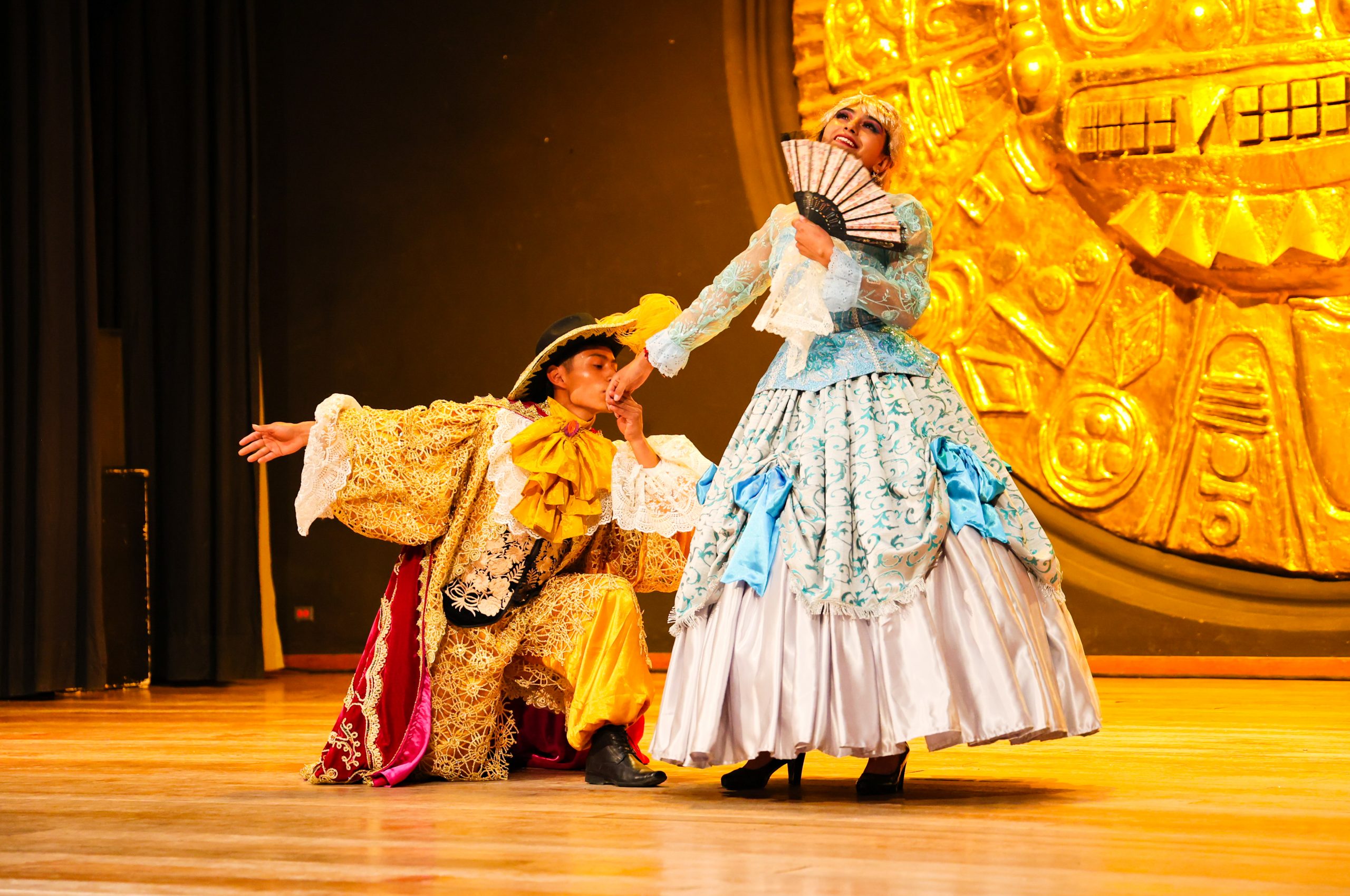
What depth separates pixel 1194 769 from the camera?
2561mm

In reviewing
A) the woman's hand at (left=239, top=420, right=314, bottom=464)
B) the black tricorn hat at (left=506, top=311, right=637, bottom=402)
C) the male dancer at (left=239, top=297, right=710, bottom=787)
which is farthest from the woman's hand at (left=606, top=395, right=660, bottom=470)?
the woman's hand at (left=239, top=420, right=314, bottom=464)

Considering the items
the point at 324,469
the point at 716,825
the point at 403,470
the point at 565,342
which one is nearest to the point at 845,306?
the point at 565,342

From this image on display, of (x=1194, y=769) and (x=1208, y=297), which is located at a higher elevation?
(x=1208, y=297)

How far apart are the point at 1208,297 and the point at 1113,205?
426 millimetres

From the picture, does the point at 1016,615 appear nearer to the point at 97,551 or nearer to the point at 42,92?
the point at 97,551

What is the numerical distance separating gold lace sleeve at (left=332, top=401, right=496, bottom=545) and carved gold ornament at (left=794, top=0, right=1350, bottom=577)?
8.03 ft

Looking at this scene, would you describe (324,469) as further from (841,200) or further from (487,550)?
(841,200)

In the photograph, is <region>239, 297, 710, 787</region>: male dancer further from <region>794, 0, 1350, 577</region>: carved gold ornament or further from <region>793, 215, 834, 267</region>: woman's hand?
<region>794, 0, 1350, 577</region>: carved gold ornament

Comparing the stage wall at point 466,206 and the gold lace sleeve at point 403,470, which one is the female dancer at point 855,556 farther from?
the stage wall at point 466,206

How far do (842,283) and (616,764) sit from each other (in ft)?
3.19

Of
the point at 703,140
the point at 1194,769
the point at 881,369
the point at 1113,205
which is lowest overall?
the point at 1194,769

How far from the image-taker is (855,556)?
7.35 ft

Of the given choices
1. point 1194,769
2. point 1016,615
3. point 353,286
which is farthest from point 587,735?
point 353,286

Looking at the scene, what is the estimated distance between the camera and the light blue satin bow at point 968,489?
7.38ft
